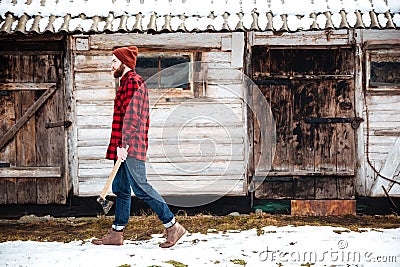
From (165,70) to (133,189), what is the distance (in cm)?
238

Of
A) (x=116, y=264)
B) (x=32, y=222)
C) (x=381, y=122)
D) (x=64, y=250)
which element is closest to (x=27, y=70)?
(x=32, y=222)

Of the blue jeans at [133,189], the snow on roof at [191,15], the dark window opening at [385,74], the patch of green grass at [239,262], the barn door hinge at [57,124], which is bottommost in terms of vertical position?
the patch of green grass at [239,262]

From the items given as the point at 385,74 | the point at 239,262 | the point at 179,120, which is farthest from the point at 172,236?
the point at 385,74

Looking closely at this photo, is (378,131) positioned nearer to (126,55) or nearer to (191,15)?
(191,15)

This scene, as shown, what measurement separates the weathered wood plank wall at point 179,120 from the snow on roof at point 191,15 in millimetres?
491

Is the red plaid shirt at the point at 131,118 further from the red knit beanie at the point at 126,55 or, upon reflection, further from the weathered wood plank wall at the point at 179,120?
the weathered wood plank wall at the point at 179,120

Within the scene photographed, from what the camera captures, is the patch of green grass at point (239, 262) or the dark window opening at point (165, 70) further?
the dark window opening at point (165, 70)

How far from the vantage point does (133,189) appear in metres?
5.57

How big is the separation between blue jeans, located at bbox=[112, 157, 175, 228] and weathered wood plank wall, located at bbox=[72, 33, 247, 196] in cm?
191

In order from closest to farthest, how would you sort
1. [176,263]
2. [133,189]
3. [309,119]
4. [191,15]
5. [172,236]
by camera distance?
[176,263]
[133,189]
[172,236]
[191,15]
[309,119]

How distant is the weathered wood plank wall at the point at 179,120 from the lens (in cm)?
738

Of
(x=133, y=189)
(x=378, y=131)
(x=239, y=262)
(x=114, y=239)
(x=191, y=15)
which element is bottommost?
(x=239, y=262)

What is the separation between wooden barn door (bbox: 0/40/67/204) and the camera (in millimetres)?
7328

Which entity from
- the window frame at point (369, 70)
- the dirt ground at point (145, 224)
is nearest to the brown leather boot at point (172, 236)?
the dirt ground at point (145, 224)
